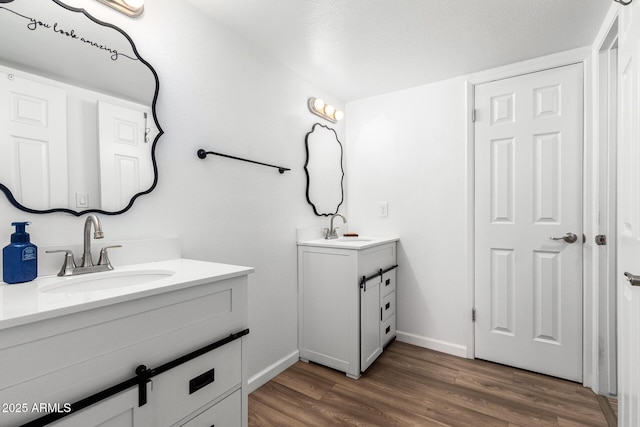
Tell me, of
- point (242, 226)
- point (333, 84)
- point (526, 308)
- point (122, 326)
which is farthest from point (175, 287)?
point (526, 308)

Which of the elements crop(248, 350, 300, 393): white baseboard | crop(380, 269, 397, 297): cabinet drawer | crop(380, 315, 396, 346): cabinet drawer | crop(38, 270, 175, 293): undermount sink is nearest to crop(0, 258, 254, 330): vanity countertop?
crop(38, 270, 175, 293): undermount sink

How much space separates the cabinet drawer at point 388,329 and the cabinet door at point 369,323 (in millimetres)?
79

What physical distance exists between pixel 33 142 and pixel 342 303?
67.8 inches

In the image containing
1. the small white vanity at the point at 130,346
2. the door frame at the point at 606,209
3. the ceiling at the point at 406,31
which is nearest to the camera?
the small white vanity at the point at 130,346

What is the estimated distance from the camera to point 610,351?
1771 mm

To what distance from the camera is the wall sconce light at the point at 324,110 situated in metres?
2.40

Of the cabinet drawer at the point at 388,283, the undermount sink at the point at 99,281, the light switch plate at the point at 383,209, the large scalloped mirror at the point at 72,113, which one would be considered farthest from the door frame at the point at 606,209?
the large scalloped mirror at the point at 72,113

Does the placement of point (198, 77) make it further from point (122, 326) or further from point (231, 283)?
point (122, 326)

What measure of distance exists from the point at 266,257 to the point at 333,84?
59.2 inches

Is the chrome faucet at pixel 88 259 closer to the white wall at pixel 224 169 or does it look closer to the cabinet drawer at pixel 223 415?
the white wall at pixel 224 169

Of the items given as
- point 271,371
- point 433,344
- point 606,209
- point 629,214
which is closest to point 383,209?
point 433,344

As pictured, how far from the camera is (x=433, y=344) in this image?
2441 millimetres

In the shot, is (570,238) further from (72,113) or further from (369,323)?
(72,113)

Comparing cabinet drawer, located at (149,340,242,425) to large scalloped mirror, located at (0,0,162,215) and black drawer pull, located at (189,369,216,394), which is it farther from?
large scalloped mirror, located at (0,0,162,215)
